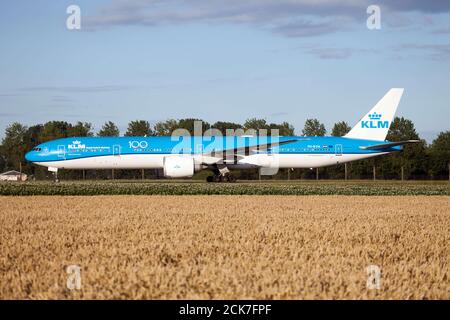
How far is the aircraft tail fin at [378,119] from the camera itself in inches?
2205

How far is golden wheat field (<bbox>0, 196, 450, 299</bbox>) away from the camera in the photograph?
9.24m

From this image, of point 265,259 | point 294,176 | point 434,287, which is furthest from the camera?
point 294,176

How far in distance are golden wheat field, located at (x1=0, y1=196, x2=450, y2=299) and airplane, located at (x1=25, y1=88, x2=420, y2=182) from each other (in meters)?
27.5

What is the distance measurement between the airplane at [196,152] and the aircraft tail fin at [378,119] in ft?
8.49

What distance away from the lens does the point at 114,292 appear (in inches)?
352

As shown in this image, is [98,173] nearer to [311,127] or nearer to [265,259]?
[311,127]

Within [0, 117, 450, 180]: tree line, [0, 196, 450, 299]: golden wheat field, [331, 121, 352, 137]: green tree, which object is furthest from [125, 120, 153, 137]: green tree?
[0, 196, 450, 299]: golden wheat field

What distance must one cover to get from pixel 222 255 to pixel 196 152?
38.4 meters

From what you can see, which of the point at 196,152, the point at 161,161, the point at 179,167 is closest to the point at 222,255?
the point at 179,167

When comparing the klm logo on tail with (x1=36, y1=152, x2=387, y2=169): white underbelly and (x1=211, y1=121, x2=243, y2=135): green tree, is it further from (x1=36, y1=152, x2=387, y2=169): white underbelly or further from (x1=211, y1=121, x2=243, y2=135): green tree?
(x1=211, y1=121, x2=243, y2=135): green tree

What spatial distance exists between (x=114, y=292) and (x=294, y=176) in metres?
76.4

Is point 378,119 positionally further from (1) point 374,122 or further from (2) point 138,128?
(2) point 138,128

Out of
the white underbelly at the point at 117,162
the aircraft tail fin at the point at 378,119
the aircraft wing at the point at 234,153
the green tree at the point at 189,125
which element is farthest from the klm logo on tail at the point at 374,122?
the green tree at the point at 189,125
